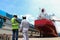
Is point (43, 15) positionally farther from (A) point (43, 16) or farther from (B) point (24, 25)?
(B) point (24, 25)

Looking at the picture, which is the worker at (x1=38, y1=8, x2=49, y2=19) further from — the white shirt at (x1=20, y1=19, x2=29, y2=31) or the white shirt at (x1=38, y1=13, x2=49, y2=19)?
the white shirt at (x1=20, y1=19, x2=29, y2=31)

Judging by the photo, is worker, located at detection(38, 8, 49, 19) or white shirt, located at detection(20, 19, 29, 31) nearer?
white shirt, located at detection(20, 19, 29, 31)

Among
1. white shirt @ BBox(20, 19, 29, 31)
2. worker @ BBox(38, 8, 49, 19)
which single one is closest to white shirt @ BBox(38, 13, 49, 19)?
worker @ BBox(38, 8, 49, 19)

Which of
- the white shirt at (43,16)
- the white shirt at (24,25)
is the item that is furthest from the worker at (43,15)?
the white shirt at (24,25)

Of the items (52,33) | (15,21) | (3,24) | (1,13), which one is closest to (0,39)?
(15,21)

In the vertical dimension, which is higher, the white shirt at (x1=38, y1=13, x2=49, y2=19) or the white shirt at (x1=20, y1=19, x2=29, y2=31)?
the white shirt at (x1=38, y1=13, x2=49, y2=19)

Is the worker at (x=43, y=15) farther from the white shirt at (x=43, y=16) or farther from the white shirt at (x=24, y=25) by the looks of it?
the white shirt at (x=24, y=25)

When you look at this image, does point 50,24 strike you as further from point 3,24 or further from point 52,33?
point 3,24

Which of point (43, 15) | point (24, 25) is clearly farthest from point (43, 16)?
point (24, 25)

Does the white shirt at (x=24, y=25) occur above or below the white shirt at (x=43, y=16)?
below

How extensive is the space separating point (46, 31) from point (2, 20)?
4.69 m

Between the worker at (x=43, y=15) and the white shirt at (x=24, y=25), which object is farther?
the worker at (x=43, y=15)

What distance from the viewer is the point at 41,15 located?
18.1 m

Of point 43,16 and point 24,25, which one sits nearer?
point 24,25
